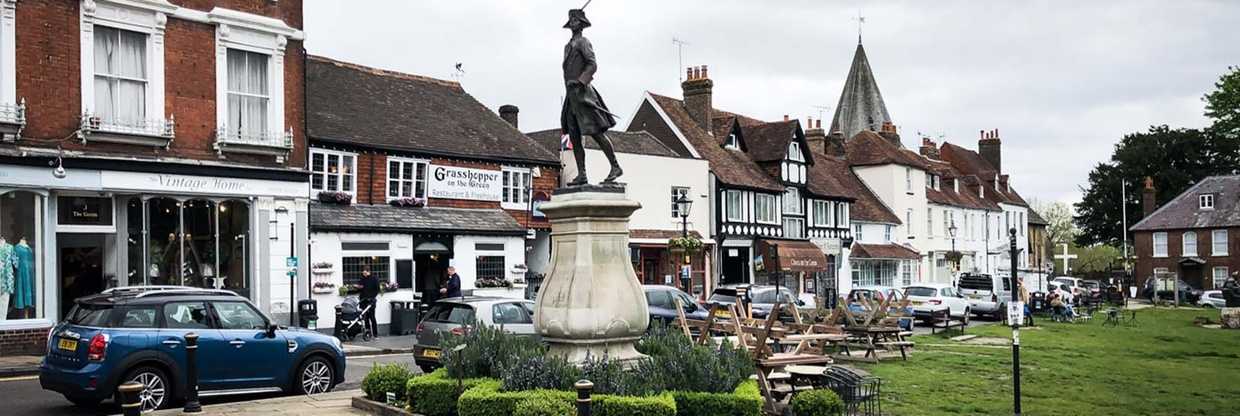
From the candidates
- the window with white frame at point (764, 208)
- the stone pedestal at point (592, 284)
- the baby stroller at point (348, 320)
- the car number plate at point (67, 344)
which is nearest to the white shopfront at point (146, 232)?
the baby stroller at point (348, 320)

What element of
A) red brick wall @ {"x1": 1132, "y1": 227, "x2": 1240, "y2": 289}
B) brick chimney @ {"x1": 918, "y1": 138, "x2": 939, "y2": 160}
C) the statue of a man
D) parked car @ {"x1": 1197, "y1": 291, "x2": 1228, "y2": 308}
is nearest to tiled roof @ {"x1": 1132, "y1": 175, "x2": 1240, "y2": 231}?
red brick wall @ {"x1": 1132, "y1": 227, "x2": 1240, "y2": 289}

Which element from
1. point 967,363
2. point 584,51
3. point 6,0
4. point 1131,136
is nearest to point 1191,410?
point 967,363

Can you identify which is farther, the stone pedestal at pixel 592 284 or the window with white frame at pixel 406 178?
the window with white frame at pixel 406 178

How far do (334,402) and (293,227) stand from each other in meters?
12.1

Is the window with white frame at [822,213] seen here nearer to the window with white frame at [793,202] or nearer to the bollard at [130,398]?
the window with white frame at [793,202]

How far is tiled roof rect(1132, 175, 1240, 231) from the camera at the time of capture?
61.7 meters

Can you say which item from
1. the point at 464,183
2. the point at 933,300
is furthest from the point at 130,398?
the point at 933,300

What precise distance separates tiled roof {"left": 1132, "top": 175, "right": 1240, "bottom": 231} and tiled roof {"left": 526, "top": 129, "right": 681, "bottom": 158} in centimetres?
3821

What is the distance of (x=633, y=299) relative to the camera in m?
11.9

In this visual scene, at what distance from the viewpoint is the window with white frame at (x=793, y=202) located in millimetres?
46969

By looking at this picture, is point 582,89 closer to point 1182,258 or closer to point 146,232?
point 146,232

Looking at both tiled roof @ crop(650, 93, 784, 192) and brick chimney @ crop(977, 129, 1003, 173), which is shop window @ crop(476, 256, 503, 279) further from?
brick chimney @ crop(977, 129, 1003, 173)

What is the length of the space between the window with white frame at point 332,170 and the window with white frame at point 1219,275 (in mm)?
54545

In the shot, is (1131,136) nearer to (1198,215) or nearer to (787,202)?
(1198,215)
